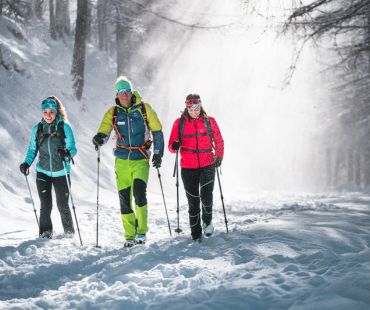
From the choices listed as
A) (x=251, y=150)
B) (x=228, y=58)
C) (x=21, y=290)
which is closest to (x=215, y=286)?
(x=21, y=290)

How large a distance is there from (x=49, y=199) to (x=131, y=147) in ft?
5.57

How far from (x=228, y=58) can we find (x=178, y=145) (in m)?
36.8

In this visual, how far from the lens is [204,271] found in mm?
4590

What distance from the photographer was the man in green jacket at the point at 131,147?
634 cm

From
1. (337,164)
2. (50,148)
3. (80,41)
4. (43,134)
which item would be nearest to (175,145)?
(50,148)

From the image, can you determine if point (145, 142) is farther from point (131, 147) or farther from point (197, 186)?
point (197, 186)

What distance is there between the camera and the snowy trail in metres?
3.77

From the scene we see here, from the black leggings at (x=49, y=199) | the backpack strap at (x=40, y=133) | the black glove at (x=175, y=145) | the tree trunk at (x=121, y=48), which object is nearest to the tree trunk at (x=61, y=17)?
the tree trunk at (x=121, y=48)

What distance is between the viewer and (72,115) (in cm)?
1617

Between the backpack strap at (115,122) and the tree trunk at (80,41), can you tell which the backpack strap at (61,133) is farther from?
the tree trunk at (80,41)

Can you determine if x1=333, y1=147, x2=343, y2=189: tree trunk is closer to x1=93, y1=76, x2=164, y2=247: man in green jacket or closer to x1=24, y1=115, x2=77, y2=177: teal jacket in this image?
x1=93, y1=76, x2=164, y2=247: man in green jacket

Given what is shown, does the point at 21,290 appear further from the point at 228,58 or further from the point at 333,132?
the point at 228,58

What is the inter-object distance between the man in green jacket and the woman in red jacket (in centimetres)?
42

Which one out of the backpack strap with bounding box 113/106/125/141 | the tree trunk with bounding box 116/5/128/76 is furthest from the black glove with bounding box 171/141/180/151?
the tree trunk with bounding box 116/5/128/76
